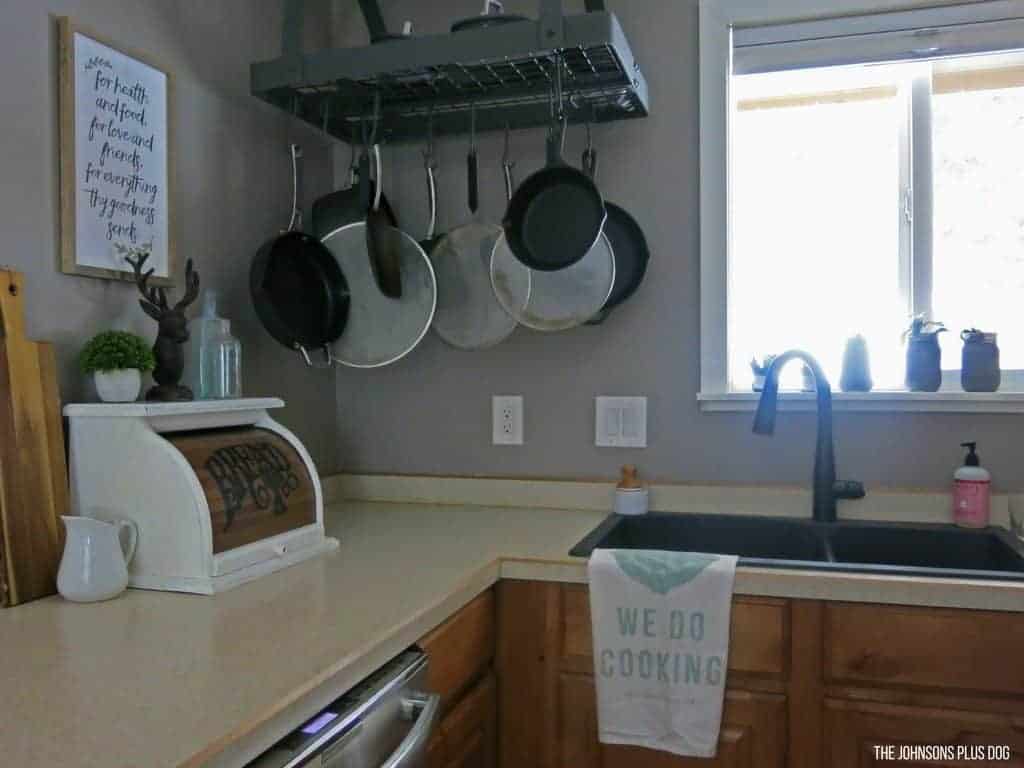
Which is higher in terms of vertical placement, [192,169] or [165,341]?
[192,169]

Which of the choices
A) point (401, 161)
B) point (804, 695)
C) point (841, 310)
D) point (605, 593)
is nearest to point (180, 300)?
point (401, 161)

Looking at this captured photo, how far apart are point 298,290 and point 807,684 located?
124 cm

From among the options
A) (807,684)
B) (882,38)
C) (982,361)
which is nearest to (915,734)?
(807,684)

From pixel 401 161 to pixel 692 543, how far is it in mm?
1168

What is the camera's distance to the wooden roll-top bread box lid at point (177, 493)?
51.1 inches

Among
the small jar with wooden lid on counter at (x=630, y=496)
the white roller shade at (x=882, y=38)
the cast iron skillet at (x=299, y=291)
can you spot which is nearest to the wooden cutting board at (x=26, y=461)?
the cast iron skillet at (x=299, y=291)

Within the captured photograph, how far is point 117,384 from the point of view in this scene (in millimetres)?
1362

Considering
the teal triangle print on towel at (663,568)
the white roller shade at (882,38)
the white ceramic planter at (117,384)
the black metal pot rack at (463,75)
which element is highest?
the white roller shade at (882,38)

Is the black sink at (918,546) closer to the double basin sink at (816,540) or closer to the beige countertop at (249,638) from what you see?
the double basin sink at (816,540)

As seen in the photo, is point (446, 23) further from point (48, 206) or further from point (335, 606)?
point (335, 606)

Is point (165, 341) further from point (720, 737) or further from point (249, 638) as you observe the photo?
point (720, 737)

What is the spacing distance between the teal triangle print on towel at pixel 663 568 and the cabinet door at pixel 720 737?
21cm

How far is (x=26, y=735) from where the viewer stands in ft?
2.59

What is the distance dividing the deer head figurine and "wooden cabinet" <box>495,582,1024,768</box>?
66 centimetres
